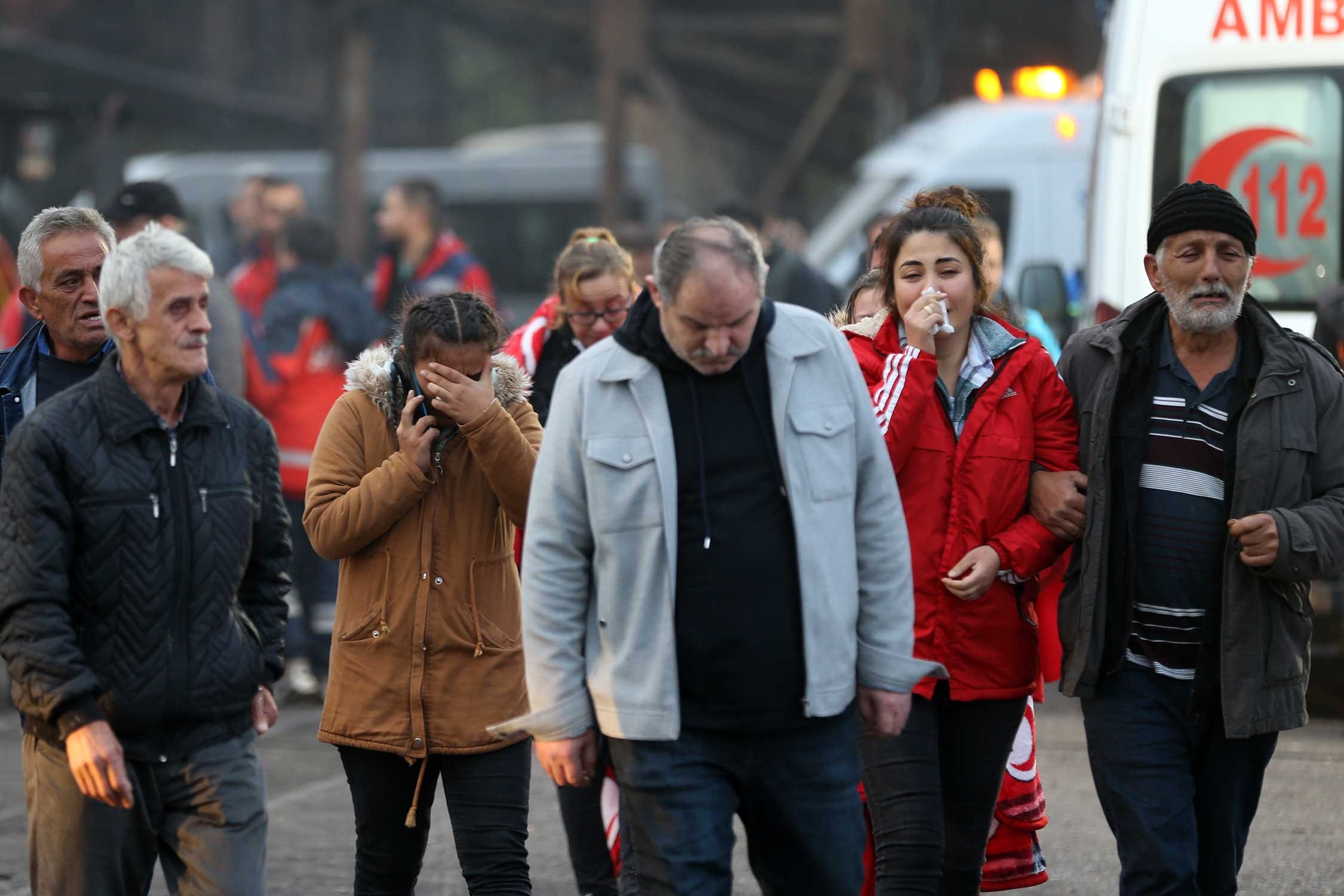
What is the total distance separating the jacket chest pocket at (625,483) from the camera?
3.71m

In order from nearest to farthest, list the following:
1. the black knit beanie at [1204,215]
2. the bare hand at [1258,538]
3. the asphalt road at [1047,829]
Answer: the bare hand at [1258,538] < the black knit beanie at [1204,215] < the asphalt road at [1047,829]

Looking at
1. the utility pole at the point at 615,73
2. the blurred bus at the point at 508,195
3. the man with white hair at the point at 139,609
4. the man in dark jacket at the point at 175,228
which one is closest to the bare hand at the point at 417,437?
the man with white hair at the point at 139,609

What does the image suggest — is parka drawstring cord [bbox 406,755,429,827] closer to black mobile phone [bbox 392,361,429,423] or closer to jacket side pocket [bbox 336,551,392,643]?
jacket side pocket [bbox 336,551,392,643]

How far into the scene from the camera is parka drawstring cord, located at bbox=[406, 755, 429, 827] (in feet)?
14.4

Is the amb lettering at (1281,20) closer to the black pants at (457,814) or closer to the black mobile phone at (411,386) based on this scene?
the black mobile phone at (411,386)

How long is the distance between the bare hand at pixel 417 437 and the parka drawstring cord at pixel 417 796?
0.66 metres

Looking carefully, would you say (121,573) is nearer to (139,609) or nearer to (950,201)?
(139,609)

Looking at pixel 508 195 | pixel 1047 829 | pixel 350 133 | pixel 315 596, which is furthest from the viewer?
pixel 508 195

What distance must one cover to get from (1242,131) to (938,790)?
15.7ft

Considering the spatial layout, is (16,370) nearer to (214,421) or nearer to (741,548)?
(214,421)

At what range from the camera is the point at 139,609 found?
3.77 metres

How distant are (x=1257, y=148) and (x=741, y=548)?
529 cm

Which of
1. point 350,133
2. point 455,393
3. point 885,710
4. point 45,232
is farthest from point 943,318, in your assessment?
point 350,133

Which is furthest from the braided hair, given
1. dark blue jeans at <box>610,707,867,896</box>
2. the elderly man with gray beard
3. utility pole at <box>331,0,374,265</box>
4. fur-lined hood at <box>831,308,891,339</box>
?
utility pole at <box>331,0,374,265</box>
